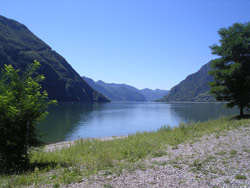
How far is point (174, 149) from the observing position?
1249 centimetres

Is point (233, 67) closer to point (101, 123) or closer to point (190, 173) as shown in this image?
point (190, 173)

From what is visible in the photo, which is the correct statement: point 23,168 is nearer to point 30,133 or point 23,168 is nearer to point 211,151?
point 30,133

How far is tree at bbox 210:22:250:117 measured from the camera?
24484mm

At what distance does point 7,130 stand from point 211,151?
34.9 feet

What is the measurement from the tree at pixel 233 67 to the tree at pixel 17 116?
22255mm

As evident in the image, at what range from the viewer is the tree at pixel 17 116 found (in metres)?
9.78

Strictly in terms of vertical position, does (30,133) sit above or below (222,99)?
below

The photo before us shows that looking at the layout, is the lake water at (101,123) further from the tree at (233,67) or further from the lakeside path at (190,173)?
the tree at (233,67)

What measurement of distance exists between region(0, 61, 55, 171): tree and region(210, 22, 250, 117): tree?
2225cm

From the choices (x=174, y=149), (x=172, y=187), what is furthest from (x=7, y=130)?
(x=174, y=149)

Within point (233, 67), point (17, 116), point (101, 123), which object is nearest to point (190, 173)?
point (17, 116)

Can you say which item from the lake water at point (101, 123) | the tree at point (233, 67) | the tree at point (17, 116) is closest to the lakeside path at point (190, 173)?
the tree at point (17, 116)

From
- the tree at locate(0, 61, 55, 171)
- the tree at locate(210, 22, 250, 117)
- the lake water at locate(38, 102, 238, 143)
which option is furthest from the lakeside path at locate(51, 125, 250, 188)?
the tree at locate(210, 22, 250, 117)

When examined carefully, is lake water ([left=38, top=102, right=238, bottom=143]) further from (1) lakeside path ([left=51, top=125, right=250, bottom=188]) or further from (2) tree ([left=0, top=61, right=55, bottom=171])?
(1) lakeside path ([left=51, top=125, right=250, bottom=188])
